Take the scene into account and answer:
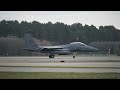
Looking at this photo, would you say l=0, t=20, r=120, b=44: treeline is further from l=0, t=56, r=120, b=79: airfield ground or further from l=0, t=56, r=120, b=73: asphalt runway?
l=0, t=56, r=120, b=79: airfield ground

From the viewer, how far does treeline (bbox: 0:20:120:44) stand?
72.2m

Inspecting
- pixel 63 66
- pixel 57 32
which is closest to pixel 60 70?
pixel 63 66

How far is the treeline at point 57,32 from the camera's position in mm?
72188

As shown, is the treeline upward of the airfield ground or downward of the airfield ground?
upward

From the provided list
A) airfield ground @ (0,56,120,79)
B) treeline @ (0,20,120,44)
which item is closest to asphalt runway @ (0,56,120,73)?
airfield ground @ (0,56,120,79)

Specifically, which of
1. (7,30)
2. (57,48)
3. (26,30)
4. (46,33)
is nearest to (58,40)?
(46,33)

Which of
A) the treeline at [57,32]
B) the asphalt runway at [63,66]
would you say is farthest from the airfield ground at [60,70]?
the treeline at [57,32]

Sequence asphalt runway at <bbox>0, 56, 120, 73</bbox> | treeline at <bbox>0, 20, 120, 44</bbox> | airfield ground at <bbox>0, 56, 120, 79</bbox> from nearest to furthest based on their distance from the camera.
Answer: airfield ground at <bbox>0, 56, 120, 79</bbox> < asphalt runway at <bbox>0, 56, 120, 73</bbox> < treeline at <bbox>0, 20, 120, 44</bbox>

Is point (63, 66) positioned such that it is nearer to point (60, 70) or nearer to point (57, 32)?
point (60, 70)

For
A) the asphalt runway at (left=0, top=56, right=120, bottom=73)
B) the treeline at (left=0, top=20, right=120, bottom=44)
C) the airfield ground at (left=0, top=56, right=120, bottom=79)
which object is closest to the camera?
the airfield ground at (left=0, top=56, right=120, bottom=79)

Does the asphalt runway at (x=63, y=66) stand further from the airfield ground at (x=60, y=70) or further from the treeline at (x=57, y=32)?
the treeline at (x=57, y=32)

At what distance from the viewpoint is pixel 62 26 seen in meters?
78.9
